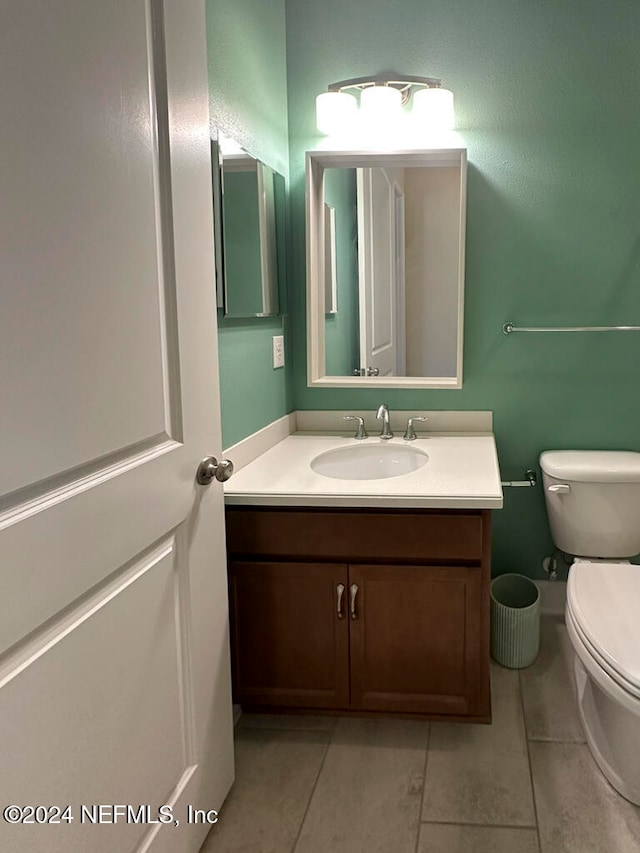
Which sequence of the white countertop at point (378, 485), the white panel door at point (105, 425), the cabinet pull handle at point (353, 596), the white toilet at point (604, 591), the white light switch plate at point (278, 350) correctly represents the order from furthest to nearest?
the white light switch plate at point (278, 350) < the cabinet pull handle at point (353, 596) < the white countertop at point (378, 485) < the white toilet at point (604, 591) < the white panel door at point (105, 425)

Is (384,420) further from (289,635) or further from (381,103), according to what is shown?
(381,103)

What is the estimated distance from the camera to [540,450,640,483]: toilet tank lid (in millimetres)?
2131

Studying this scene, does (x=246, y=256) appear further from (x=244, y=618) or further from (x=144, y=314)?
(x=244, y=618)

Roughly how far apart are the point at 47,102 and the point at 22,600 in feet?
2.03

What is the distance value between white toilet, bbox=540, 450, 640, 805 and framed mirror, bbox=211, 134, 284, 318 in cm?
106

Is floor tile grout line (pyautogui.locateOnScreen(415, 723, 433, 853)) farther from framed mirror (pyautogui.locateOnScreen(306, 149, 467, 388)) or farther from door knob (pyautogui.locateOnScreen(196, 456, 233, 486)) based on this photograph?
framed mirror (pyautogui.locateOnScreen(306, 149, 467, 388))

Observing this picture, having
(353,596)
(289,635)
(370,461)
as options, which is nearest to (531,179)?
(370,461)

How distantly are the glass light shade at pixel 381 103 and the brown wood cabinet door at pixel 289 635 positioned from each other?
4.61 ft

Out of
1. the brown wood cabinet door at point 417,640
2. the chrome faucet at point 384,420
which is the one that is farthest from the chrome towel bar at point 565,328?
the brown wood cabinet door at point 417,640

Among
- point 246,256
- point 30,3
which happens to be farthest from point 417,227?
point 30,3

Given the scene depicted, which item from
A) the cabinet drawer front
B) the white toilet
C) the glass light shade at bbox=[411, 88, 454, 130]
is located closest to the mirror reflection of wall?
the glass light shade at bbox=[411, 88, 454, 130]

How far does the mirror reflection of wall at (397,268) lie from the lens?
2.32 meters

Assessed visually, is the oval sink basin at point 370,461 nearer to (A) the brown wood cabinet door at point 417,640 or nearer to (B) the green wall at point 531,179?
(B) the green wall at point 531,179

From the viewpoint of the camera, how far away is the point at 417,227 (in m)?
2.33
